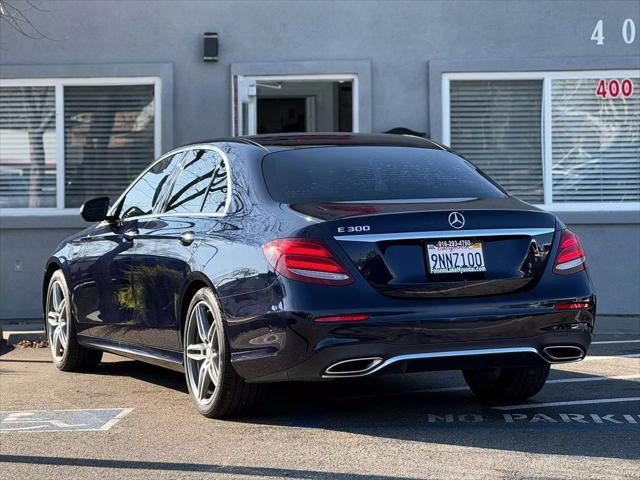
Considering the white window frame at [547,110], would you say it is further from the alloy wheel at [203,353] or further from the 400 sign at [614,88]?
the alloy wheel at [203,353]

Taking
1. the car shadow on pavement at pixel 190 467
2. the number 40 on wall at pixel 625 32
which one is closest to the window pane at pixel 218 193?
the car shadow on pavement at pixel 190 467

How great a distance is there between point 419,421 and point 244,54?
7561mm

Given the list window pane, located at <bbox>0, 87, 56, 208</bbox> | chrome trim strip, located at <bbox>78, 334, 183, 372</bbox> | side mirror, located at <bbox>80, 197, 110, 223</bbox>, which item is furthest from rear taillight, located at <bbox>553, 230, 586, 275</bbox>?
window pane, located at <bbox>0, 87, 56, 208</bbox>

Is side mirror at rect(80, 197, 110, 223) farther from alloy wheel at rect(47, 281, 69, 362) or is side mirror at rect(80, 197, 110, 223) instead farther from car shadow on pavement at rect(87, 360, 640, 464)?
Result: car shadow on pavement at rect(87, 360, 640, 464)

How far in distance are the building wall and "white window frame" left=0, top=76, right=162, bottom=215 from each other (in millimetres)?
123

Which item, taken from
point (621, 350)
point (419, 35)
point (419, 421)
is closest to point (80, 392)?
point (419, 421)

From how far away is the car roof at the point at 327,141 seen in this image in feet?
23.8

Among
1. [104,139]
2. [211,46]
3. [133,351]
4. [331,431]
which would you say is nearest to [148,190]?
[133,351]

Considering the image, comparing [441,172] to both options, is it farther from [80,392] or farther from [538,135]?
[538,135]

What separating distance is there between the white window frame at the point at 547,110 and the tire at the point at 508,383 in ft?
20.4

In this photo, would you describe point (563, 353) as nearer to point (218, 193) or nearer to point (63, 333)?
point (218, 193)

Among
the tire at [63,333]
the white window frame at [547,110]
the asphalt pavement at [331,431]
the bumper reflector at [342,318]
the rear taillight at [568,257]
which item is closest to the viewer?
the asphalt pavement at [331,431]

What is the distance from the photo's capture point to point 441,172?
23.2 feet

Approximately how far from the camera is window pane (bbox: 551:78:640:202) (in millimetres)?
13469
